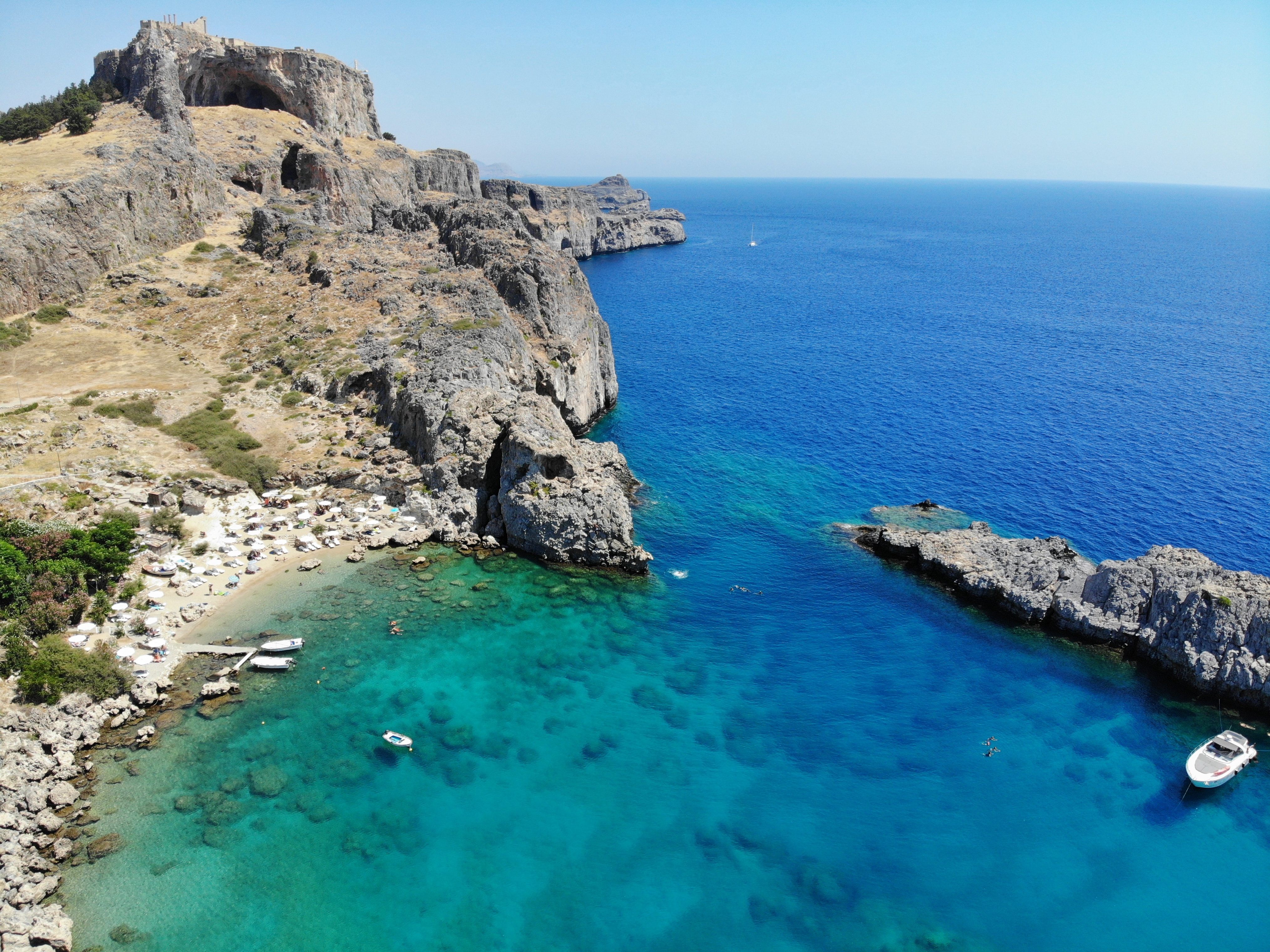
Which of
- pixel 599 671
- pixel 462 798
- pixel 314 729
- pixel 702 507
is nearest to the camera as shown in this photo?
pixel 462 798

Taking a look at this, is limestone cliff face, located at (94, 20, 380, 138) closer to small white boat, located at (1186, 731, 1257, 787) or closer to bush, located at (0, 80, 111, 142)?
bush, located at (0, 80, 111, 142)

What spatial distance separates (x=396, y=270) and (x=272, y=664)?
53.6 metres

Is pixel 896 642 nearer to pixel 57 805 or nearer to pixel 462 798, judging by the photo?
pixel 462 798

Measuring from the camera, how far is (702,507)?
64.4 metres

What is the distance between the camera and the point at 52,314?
238 feet

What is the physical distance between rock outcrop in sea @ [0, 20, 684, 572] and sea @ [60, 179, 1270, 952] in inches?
223

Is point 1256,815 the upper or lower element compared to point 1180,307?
lower

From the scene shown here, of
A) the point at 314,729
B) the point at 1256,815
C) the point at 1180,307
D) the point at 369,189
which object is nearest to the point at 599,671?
the point at 314,729

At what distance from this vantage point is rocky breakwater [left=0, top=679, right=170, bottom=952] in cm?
2755

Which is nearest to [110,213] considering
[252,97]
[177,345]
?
[177,345]

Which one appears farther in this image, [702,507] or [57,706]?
[702,507]

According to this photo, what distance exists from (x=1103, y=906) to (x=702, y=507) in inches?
1532

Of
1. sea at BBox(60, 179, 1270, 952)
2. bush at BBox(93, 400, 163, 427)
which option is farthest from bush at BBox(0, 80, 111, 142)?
sea at BBox(60, 179, 1270, 952)

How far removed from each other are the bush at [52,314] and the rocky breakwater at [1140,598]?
268 ft
